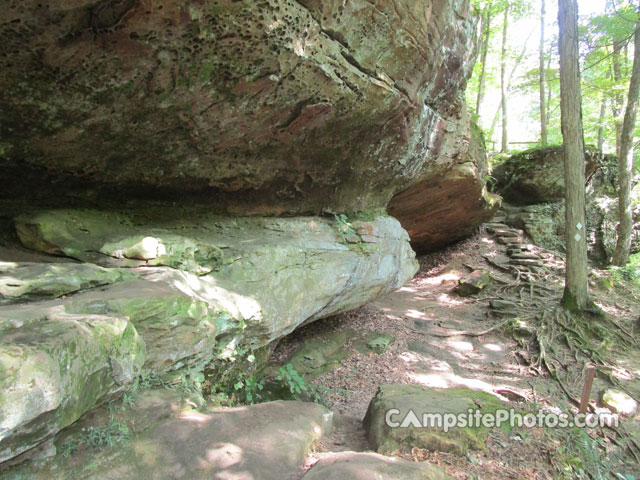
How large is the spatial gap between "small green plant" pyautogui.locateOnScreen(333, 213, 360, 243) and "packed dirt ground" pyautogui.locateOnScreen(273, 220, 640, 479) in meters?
2.12

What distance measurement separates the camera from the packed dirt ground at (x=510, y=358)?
401 cm

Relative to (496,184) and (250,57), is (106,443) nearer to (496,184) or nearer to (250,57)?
(250,57)

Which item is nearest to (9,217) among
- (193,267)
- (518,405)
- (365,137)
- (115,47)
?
(193,267)

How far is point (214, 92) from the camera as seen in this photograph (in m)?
4.24

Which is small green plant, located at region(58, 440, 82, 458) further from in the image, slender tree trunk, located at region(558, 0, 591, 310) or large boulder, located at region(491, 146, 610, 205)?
large boulder, located at region(491, 146, 610, 205)

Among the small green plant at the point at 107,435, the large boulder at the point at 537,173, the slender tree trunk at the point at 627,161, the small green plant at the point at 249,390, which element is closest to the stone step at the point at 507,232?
the large boulder at the point at 537,173

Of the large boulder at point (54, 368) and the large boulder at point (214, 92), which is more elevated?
the large boulder at point (214, 92)

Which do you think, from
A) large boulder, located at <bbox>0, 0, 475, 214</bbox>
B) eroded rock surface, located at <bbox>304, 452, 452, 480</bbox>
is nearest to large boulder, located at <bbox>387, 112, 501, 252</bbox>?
large boulder, located at <bbox>0, 0, 475, 214</bbox>

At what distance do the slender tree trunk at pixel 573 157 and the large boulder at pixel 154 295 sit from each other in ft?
13.0

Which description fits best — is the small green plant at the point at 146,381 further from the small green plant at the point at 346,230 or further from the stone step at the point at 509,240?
the stone step at the point at 509,240

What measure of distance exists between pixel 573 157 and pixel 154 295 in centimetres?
877

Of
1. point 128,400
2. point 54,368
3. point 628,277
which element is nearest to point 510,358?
point 628,277

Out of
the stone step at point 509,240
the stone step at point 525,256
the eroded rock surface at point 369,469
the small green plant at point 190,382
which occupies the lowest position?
the eroded rock surface at point 369,469

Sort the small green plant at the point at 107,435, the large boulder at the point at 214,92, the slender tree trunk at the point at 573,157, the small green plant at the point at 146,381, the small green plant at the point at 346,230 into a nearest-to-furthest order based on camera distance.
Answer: the small green plant at the point at 107,435
the small green plant at the point at 146,381
the large boulder at the point at 214,92
the small green plant at the point at 346,230
the slender tree trunk at the point at 573,157
